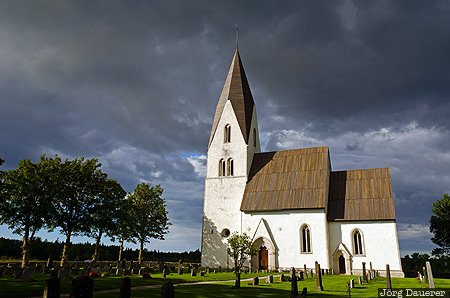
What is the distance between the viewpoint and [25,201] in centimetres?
3130

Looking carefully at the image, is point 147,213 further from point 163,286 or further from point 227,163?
point 163,286

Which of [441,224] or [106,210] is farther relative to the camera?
[441,224]

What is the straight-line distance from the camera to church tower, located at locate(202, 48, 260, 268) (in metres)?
35.7

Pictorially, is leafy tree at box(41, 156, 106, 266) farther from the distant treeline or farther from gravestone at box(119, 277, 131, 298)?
gravestone at box(119, 277, 131, 298)

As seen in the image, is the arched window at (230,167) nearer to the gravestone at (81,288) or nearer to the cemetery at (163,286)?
the cemetery at (163,286)

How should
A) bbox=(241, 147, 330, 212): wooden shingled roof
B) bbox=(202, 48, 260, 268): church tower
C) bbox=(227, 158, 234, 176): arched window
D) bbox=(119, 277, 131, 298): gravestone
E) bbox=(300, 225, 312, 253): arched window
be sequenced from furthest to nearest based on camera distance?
bbox=(227, 158, 234, 176): arched window
bbox=(202, 48, 260, 268): church tower
bbox=(241, 147, 330, 212): wooden shingled roof
bbox=(300, 225, 312, 253): arched window
bbox=(119, 277, 131, 298): gravestone

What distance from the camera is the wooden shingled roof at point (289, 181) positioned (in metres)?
32.9

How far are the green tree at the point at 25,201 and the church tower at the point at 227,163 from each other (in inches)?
604

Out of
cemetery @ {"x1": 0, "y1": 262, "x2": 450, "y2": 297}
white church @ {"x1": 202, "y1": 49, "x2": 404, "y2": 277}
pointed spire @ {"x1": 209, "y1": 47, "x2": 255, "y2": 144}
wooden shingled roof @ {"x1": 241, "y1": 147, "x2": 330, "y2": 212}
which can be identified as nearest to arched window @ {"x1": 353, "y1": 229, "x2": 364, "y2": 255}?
white church @ {"x1": 202, "y1": 49, "x2": 404, "y2": 277}

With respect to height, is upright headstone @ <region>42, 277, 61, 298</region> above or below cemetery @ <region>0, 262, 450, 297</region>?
above

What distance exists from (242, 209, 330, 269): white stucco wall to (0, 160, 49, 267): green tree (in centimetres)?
1885

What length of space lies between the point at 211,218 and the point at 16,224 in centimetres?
1775

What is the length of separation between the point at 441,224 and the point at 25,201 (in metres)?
44.7

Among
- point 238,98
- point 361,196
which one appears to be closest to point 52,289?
point 361,196
